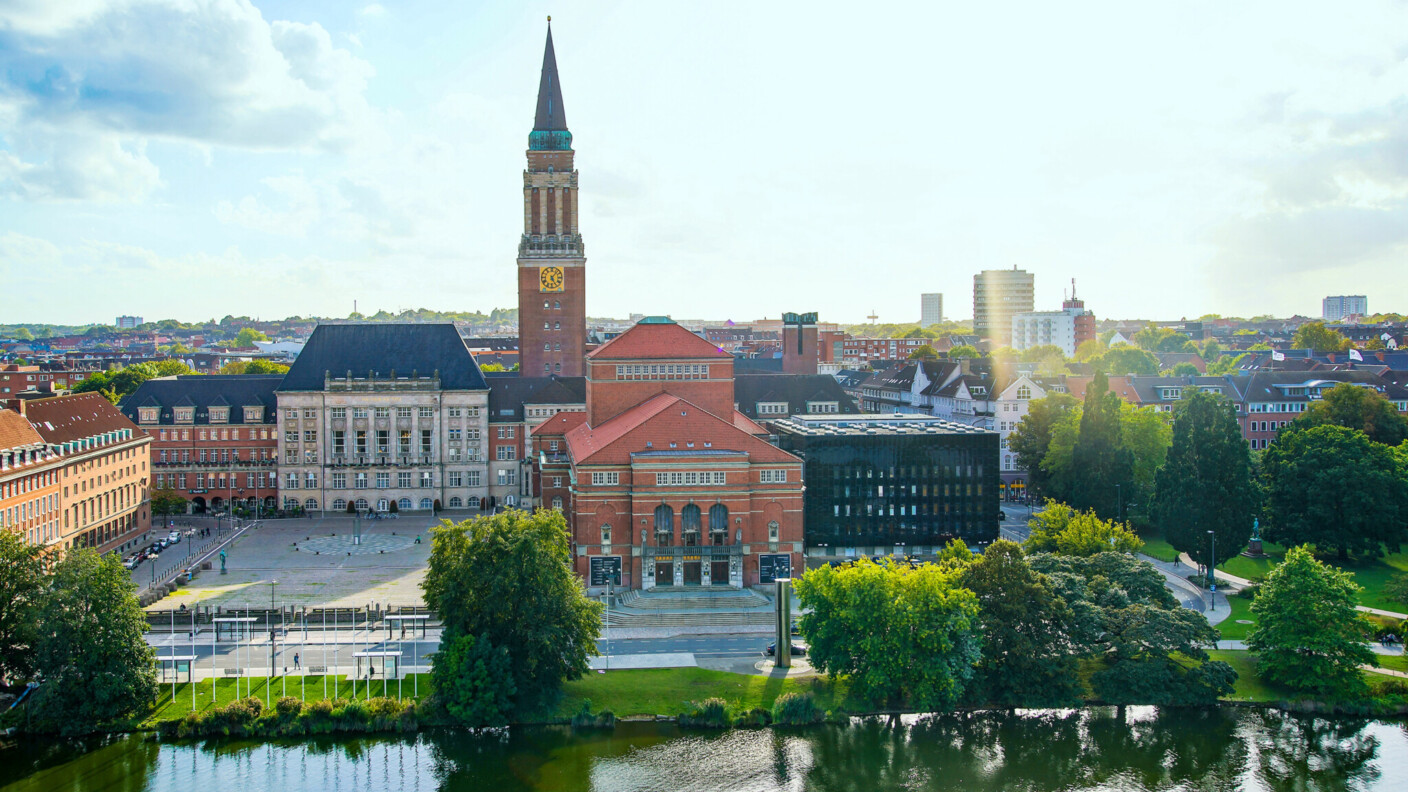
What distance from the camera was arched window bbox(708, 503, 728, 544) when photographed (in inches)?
3216

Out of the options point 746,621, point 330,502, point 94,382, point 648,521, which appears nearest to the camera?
point 746,621

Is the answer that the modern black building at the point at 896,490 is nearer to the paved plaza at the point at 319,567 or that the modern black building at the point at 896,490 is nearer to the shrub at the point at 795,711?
the shrub at the point at 795,711

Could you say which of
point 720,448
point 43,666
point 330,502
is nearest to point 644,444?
point 720,448

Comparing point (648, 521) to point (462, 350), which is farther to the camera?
point (462, 350)

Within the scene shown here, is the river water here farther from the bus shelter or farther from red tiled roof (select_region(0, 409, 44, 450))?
red tiled roof (select_region(0, 409, 44, 450))

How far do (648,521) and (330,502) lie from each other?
4926cm

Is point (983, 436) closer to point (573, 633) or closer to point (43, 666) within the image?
point (573, 633)

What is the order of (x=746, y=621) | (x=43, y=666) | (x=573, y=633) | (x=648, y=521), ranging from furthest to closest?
(x=648, y=521) → (x=746, y=621) → (x=573, y=633) → (x=43, y=666)

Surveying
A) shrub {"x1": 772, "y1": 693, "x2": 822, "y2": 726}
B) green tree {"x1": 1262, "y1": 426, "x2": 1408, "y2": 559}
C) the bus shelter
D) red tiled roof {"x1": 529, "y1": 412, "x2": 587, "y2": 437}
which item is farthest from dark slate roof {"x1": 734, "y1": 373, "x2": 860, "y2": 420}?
shrub {"x1": 772, "y1": 693, "x2": 822, "y2": 726}

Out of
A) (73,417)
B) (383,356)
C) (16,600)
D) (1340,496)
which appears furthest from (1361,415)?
(73,417)

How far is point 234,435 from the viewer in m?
118

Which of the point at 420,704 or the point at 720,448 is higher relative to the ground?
the point at 720,448

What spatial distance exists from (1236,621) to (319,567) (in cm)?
6675

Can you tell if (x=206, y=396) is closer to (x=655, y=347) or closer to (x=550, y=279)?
(x=550, y=279)
